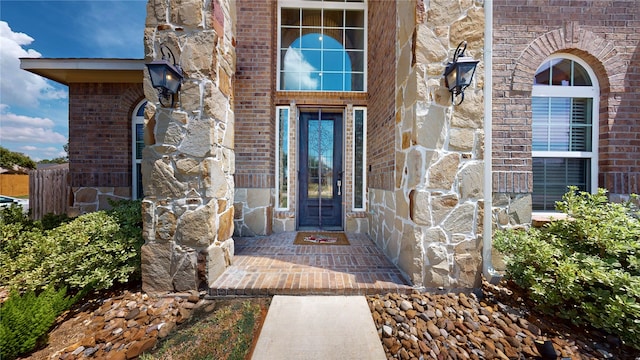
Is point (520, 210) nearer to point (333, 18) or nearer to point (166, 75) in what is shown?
point (166, 75)

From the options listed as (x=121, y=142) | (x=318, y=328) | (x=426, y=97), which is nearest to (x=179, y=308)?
(x=318, y=328)

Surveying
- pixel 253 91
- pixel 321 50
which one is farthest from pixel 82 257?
pixel 321 50

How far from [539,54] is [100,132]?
719cm

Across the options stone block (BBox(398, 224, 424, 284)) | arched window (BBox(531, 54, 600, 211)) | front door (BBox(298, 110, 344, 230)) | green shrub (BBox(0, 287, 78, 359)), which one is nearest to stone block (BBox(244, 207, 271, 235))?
front door (BBox(298, 110, 344, 230))

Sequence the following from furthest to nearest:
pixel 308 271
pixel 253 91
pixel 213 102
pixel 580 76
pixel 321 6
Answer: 1. pixel 321 6
2. pixel 253 91
3. pixel 580 76
4. pixel 308 271
5. pixel 213 102

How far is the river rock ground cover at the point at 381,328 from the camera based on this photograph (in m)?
1.70

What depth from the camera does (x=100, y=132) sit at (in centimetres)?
435

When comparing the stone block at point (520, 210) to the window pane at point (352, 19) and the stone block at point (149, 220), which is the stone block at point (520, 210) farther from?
the stone block at point (149, 220)

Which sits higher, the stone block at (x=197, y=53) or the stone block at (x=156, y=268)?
the stone block at (x=197, y=53)

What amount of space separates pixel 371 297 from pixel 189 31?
3242 millimetres

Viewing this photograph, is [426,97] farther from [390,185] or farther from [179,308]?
[179,308]

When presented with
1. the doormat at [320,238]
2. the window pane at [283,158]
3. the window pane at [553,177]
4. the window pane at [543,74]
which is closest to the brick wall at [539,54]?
the window pane at [543,74]

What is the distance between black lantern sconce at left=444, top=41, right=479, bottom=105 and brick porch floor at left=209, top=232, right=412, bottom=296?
6.54 feet

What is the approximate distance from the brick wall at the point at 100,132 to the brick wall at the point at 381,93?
4.38 m
